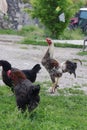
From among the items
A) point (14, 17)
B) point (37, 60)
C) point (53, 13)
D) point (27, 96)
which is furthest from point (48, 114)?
point (14, 17)

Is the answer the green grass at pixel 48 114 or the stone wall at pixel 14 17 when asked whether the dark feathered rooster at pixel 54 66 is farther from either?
the stone wall at pixel 14 17

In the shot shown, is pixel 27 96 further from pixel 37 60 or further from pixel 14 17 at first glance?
pixel 14 17

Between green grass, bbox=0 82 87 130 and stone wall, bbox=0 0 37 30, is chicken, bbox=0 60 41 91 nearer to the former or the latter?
green grass, bbox=0 82 87 130

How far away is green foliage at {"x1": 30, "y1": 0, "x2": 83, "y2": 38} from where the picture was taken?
24.3 metres

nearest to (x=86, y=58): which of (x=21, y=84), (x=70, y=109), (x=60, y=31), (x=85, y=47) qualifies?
(x=85, y=47)

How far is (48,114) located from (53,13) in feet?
57.6

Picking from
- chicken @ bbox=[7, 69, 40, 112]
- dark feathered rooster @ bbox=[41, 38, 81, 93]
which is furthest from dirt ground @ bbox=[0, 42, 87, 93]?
chicken @ bbox=[7, 69, 40, 112]

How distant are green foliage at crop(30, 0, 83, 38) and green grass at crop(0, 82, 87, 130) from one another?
50.2 feet

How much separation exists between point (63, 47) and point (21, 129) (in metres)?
15.2

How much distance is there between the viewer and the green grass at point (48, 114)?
639 centimetres

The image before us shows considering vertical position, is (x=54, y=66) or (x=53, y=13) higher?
(x=54, y=66)

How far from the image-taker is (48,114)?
7.14 metres

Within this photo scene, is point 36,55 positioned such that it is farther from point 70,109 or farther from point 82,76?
point 70,109

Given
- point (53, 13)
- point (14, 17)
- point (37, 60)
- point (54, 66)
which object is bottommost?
point (14, 17)
